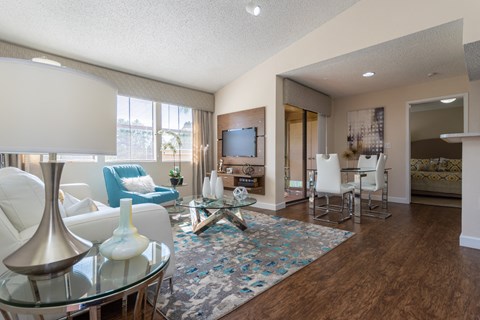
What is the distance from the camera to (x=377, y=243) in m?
2.70

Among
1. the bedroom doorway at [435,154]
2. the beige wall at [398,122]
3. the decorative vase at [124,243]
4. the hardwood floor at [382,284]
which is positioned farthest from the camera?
the bedroom doorway at [435,154]

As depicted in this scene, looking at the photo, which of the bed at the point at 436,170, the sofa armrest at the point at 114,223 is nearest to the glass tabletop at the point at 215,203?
the sofa armrest at the point at 114,223

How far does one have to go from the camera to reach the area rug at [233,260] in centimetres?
160

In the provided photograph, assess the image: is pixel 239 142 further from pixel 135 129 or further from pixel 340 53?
pixel 340 53

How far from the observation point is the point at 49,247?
35.1 inches

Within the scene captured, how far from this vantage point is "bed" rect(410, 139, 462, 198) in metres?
5.38

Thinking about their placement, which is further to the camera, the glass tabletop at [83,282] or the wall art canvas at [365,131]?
the wall art canvas at [365,131]

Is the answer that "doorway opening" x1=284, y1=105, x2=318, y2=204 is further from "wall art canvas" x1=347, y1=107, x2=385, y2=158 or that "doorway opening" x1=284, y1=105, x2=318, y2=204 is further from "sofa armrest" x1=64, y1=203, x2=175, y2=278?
"sofa armrest" x1=64, y1=203, x2=175, y2=278

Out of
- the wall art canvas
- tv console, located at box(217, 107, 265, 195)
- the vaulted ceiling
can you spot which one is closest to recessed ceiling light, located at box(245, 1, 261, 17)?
the vaulted ceiling

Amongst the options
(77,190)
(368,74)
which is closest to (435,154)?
(368,74)

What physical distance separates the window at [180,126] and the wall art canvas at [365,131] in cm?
357

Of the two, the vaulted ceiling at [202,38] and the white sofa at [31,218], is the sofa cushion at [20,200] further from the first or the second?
the vaulted ceiling at [202,38]

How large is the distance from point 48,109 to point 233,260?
1906mm

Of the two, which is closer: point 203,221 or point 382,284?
point 382,284
